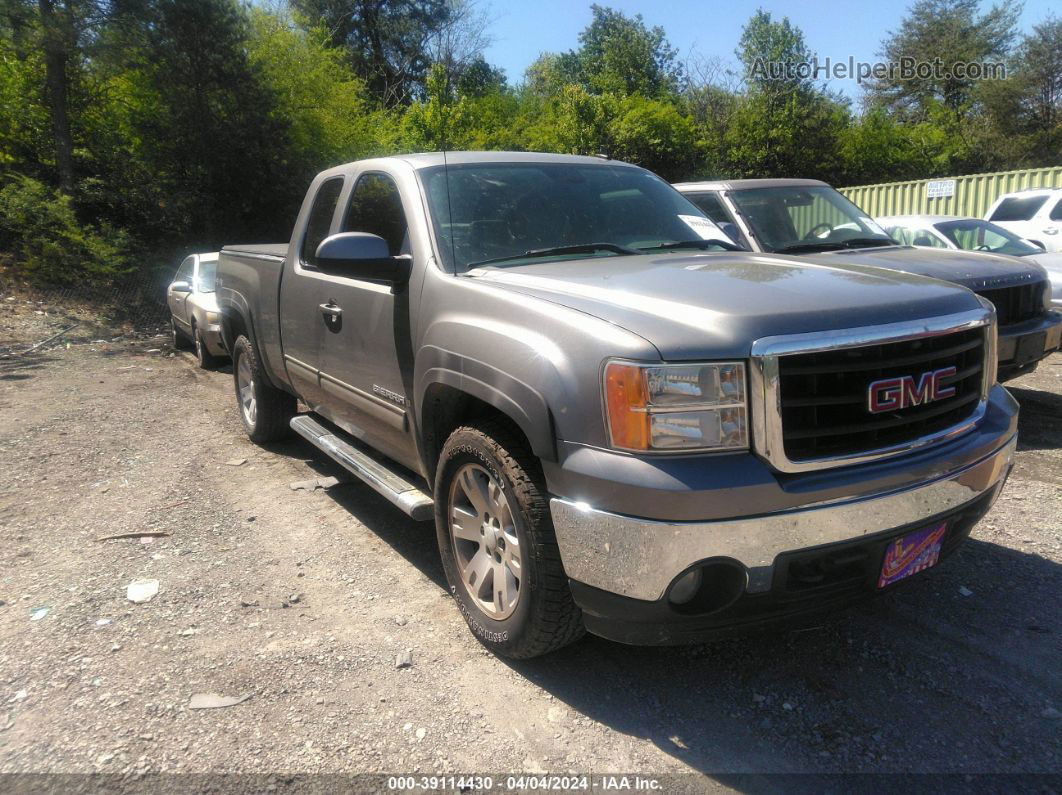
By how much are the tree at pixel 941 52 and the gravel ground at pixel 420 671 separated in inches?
1713

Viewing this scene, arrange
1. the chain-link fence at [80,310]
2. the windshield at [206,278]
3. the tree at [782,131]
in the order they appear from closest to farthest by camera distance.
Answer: the windshield at [206,278], the chain-link fence at [80,310], the tree at [782,131]

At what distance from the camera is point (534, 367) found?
2664 millimetres

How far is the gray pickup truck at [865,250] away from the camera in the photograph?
5.86m

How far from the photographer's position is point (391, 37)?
38.4 meters

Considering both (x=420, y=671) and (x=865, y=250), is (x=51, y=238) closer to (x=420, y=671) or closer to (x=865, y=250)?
(x=865, y=250)

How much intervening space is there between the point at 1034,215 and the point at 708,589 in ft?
42.3

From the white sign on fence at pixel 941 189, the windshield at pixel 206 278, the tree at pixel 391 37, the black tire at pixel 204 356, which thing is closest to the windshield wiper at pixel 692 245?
the black tire at pixel 204 356

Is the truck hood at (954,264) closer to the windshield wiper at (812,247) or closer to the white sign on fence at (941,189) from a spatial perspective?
the windshield wiper at (812,247)

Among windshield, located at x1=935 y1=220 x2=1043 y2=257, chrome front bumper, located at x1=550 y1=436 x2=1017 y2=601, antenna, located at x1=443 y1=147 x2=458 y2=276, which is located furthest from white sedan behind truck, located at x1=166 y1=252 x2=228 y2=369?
windshield, located at x1=935 y1=220 x2=1043 y2=257

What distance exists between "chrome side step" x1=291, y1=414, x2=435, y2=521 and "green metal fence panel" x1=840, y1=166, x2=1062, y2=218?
16.0 m

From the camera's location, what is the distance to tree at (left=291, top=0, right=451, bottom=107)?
37.8 metres

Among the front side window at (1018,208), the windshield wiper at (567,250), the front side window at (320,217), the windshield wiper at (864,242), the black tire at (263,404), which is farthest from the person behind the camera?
the front side window at (1018,208)

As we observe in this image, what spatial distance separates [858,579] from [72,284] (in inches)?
637

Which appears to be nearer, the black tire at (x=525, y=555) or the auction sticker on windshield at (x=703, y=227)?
the black tire at (x=525, y=555)
